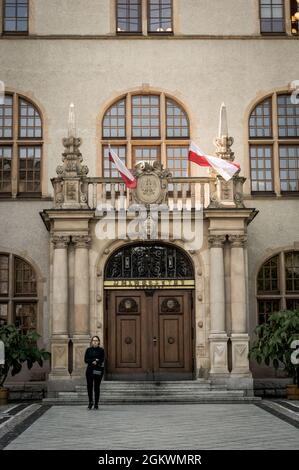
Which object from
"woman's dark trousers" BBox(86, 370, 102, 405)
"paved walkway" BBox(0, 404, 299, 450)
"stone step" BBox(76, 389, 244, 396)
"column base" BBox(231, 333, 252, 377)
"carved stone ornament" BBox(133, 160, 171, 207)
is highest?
"carved stone ornament" BBox(133, 160, 171, 207)

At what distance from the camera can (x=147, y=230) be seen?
2125 centimetres

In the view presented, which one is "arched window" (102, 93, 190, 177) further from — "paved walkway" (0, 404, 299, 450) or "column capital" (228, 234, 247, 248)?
"paved walkway" (0, 404, 299, 450)

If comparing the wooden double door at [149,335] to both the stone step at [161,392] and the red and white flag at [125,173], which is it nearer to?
the stone step at [161,392]

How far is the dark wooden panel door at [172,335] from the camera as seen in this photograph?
21375 millimetres

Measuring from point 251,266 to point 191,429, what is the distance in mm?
9718

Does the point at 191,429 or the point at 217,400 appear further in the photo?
the point at 217,400

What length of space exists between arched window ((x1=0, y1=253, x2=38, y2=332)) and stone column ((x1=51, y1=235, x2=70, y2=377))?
2644 millimetres

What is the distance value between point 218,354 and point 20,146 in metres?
8.49

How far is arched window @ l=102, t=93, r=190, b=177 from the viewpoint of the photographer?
24219 millimetres

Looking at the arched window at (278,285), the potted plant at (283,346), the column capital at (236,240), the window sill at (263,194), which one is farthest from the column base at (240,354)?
the window sill at (263,194)

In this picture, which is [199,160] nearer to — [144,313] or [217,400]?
[144,313]

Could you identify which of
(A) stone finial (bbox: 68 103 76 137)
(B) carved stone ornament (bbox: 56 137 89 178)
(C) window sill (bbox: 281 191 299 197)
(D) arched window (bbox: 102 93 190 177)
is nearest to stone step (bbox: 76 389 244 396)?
(B) carved stone ornament (bbox: 56 137 89 178)

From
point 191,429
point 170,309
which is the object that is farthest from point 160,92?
point 191,429


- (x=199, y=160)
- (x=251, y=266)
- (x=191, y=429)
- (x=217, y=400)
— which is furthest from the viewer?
(x=251, y=266)
